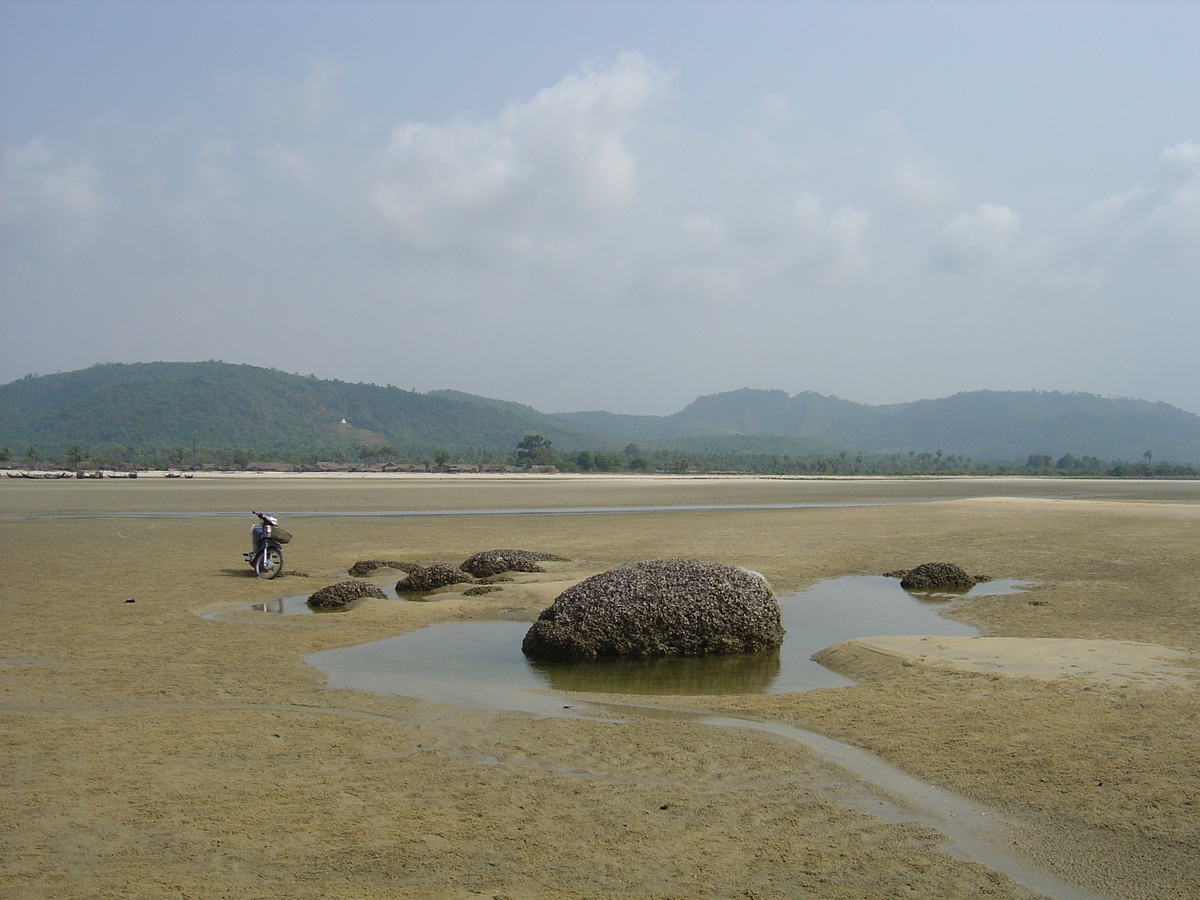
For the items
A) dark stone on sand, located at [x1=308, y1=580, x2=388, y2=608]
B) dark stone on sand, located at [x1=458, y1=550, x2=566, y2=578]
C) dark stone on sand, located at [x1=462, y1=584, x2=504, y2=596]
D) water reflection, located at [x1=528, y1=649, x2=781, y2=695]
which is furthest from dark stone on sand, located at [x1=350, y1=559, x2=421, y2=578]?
water reflection, located at [x1=528, y1=649, x2=781, y2=695]

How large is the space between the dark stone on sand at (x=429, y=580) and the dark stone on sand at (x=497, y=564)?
68 cm

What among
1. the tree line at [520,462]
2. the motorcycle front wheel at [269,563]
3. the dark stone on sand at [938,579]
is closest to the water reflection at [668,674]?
the dark stone on sand at [938,579]

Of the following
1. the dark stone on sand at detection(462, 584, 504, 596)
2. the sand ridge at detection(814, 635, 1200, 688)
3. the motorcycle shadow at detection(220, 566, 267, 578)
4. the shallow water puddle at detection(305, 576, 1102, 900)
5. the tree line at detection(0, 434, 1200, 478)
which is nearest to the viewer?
the shallow water puddle at detection(305, 576, 1102, 900)

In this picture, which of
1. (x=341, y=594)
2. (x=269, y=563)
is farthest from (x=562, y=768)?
(x=269, y=563)

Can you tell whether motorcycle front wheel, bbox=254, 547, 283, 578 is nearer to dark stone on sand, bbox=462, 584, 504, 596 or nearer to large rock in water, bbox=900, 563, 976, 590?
dark stone on sand, bbox=462, 584, 504, 596

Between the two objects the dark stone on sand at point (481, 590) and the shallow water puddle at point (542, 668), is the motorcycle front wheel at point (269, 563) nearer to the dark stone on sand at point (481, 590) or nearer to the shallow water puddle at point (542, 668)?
the dark stone on sand at point (481, 590)

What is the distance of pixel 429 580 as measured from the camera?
623 inches

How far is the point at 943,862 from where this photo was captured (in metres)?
4.83

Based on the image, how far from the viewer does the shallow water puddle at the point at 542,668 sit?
8953 millimetres

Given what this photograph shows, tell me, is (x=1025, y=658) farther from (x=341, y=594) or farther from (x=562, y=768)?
(x=341, y=594)

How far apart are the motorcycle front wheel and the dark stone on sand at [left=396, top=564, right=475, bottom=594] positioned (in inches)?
115

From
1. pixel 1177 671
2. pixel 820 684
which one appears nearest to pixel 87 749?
pixel 820 684

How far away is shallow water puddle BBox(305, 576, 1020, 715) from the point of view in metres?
8.95

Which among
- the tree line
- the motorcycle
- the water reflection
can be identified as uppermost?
the tree line
